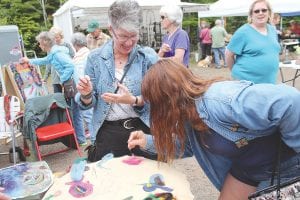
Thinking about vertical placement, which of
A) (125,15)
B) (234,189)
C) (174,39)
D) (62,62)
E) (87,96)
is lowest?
(234,189)

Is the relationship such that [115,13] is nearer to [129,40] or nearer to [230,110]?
[129,40]

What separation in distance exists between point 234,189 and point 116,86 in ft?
2.62

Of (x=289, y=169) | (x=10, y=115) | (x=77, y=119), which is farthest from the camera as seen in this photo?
(x=77, y=119)

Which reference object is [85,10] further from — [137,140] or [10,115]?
[137,140]

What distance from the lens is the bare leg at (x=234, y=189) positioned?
1748mm

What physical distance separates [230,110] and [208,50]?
12.8 m

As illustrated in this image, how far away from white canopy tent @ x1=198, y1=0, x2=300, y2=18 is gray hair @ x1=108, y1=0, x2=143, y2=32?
916cm

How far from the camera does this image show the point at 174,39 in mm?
3592

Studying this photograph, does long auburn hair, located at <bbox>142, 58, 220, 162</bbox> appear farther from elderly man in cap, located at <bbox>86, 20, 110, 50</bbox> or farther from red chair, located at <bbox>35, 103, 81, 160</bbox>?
elderly man in cap, located at <bbox>86, 20, 110, 50</bbox>

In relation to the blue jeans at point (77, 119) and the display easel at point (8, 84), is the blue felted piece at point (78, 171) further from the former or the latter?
the display easel at point (8, 84)

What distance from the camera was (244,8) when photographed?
11531 mm

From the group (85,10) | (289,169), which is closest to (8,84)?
(289,169)

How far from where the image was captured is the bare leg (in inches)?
68.8

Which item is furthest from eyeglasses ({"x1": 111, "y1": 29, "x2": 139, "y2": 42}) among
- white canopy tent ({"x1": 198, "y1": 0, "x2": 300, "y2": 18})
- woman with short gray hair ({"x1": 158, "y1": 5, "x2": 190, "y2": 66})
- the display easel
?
white canopy tent ({"x1": 198, "y1": 0, "x2": 300, "y2": 18})
